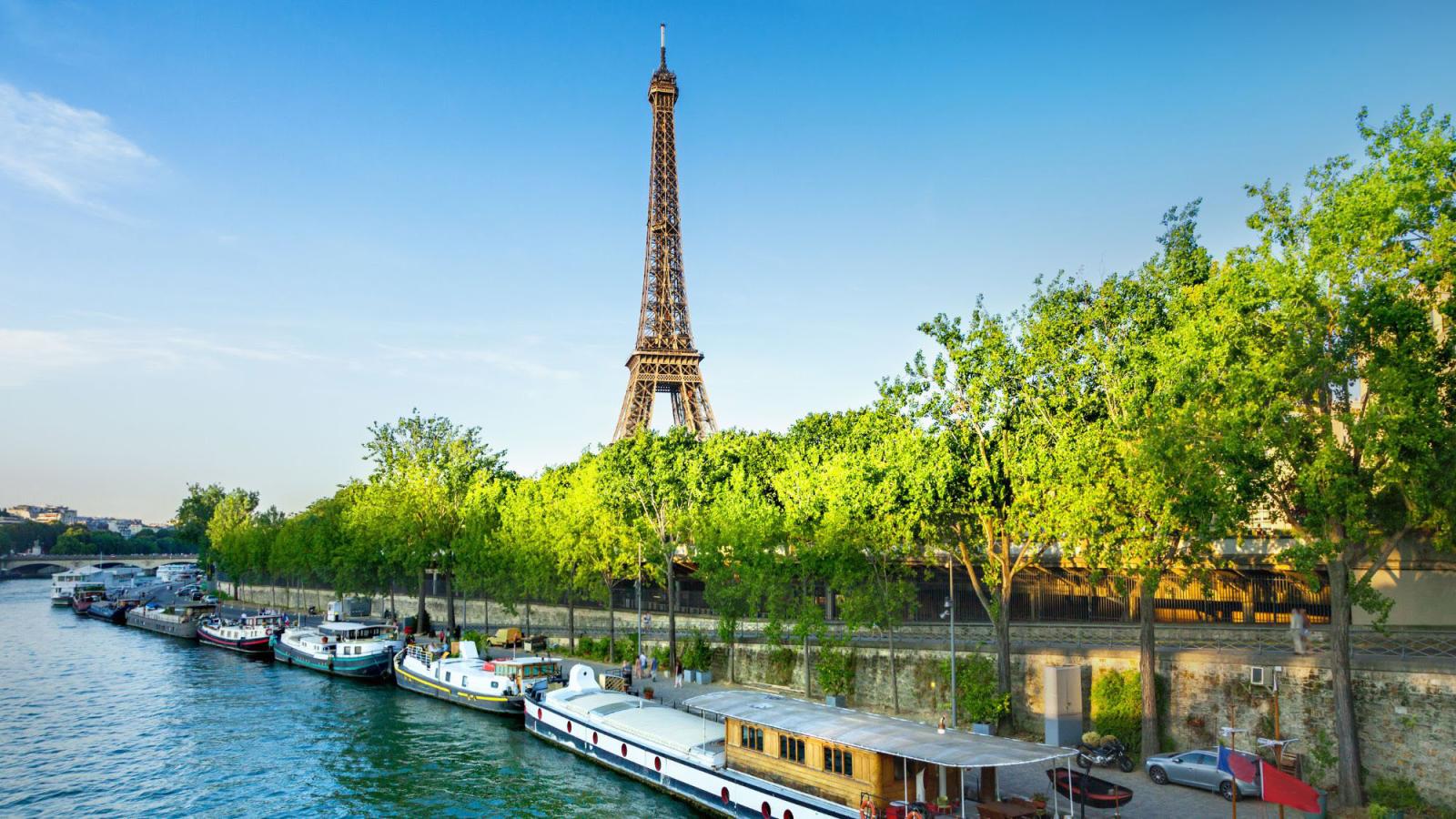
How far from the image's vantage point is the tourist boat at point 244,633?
Result: 7769 cm

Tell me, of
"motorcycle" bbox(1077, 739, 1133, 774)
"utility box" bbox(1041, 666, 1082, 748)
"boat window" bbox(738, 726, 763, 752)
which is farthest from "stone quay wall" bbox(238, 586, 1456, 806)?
"boat window" bbox(738, 726, 763, 752)

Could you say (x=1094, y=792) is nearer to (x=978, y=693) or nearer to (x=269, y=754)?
(x=978, y=693)

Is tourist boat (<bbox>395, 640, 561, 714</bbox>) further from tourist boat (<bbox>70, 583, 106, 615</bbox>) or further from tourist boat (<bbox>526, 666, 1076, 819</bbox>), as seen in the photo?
tourist boat (<bbox>70, 583, 106, 615</bbox>)

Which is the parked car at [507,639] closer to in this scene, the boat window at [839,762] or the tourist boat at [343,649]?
the tourist boat at [343,649]

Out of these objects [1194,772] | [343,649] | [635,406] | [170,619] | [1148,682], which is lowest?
[170,619]

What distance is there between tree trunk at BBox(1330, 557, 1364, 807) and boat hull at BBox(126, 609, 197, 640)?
9364 cm

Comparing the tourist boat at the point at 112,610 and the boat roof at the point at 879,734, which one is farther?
the tourist boat at the point at 112,610

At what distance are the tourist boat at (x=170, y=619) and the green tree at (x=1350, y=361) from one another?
9377 cm

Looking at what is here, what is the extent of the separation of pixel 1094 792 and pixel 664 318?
264 ft

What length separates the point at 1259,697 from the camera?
32.0m

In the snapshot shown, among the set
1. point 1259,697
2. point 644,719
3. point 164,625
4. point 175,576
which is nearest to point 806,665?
point 644,719

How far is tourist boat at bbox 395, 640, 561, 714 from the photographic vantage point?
4947cm

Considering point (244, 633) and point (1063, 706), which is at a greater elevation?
point (1063, 706)

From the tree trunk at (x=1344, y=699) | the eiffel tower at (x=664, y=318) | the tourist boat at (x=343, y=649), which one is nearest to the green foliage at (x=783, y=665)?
the tree trunk at (x=1344, y=699)
